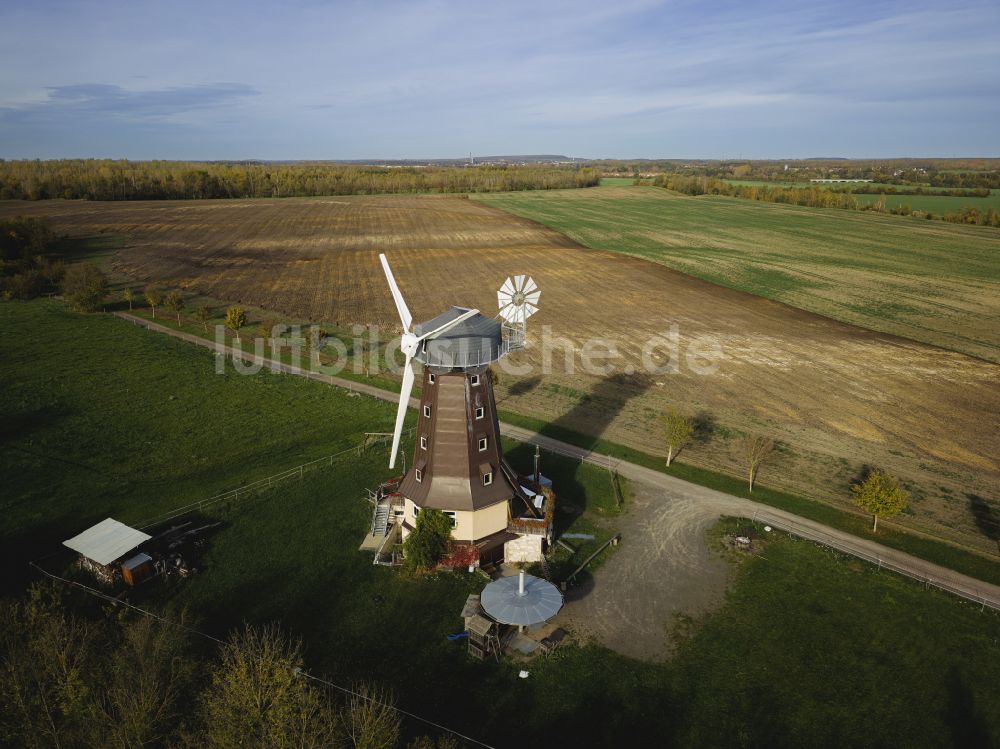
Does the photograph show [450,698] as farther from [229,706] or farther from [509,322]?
[509,322]

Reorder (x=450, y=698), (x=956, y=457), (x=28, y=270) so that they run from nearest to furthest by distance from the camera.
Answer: (x=450, y=698) → (x=956, y=457) → (x=28, y=270)

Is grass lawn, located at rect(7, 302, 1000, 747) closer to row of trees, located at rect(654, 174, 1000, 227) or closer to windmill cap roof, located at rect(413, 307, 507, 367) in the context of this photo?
windmill cap roof, located at rect(413, 307, 507, 367)

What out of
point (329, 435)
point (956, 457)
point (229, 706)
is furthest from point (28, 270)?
point (956, 457)

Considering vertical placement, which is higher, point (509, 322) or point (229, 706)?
point (509, 322)

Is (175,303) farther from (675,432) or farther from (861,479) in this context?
(861,479)

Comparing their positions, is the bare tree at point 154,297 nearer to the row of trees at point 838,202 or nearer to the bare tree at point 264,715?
the bare tree at point 264,715
